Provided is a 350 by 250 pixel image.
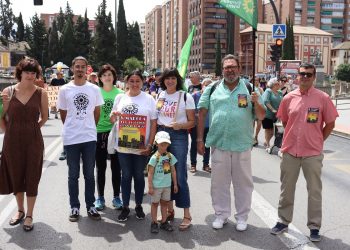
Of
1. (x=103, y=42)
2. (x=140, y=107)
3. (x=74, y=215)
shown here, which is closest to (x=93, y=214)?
(x=74, y=215)

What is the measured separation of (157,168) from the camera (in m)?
4.94

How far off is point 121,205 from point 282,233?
2.10 m

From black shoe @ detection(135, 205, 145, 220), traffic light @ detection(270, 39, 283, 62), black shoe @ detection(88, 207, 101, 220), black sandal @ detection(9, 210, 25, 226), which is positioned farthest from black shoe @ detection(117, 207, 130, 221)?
traffic light @ detection(270, 39, 283, 62)

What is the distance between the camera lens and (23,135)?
16.3 feet

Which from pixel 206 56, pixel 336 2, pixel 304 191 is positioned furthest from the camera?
pixel 336 2

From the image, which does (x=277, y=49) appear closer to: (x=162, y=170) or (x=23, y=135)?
Result: (x=162, y=170)

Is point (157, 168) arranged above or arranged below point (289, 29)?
below

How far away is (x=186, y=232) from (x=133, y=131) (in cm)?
127

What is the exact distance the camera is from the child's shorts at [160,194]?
4.94m

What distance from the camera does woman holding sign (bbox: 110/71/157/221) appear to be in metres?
5.13

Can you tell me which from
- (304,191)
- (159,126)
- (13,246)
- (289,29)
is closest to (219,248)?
(159,126)

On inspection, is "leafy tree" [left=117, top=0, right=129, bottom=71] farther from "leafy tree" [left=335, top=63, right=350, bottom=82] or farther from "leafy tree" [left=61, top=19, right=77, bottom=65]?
"leafy tree" [left=335, top=63, right=350, bottom=82]

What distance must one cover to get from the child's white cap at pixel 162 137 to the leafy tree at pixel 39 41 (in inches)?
3504

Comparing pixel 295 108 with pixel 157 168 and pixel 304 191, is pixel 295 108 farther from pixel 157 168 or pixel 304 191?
pixel 304 191
